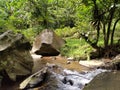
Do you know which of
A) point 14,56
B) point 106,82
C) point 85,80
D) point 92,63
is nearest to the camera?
point 106,82

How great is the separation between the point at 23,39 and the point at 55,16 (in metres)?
13.8

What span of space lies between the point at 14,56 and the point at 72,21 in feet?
49.4

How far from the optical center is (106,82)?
395 inches

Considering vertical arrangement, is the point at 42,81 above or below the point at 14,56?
below

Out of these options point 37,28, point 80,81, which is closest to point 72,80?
point 80,81

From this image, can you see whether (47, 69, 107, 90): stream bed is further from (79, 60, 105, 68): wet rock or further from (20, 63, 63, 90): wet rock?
(79, 60, 105, 68): wet rock

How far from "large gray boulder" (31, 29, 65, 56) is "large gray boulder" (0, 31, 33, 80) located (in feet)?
13.5

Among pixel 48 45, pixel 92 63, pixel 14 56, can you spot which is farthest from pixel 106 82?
pixel 48 45

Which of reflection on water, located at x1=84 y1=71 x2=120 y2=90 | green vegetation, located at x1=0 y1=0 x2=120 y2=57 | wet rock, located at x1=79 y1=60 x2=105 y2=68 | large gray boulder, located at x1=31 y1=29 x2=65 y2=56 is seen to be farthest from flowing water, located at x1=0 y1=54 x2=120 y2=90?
large gray boulder, located at x1=31 y1=29 x2=65 y2=56

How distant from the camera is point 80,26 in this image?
1762cm

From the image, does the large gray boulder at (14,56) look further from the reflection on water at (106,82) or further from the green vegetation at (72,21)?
the green vegetation at (72,21)

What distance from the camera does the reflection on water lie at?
937 centimetres

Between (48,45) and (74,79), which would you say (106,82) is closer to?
(74,79)

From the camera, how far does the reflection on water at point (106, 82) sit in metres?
9.37
